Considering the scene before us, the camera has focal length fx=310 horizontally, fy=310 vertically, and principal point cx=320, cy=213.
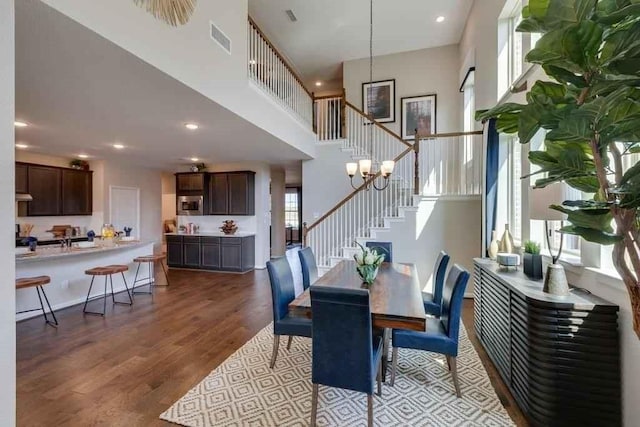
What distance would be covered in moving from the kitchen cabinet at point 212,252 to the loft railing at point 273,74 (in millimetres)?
3207

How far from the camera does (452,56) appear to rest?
6.78 meters

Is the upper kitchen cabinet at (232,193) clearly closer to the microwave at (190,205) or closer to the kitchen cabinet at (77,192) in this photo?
the microwave at (190,205)

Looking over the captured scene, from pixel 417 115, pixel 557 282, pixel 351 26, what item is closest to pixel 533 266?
pixel 557 282

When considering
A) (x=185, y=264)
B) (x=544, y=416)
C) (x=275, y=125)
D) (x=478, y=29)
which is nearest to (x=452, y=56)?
(x=478, y=29)

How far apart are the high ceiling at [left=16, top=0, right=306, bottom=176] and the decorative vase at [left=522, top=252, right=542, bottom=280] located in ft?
11.2

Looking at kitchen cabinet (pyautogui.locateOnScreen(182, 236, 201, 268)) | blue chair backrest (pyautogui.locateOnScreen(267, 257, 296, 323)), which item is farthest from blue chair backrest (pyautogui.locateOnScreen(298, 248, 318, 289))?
kitchen cabinet (pyautogui.locateOnScreen(182, 236, 201, 268))

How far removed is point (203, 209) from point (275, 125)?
393 centimetres

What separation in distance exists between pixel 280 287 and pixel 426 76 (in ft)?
20.4

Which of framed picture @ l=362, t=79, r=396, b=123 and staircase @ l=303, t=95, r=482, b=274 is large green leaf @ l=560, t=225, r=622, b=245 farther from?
framed picture @ l=362, t=79, r=396, b=123

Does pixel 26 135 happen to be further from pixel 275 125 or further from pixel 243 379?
pixel 243 379

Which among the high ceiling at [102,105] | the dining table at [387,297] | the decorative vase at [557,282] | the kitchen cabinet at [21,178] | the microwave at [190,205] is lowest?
the dining table at [387,297]

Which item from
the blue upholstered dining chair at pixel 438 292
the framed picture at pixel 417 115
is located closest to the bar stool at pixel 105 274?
the blue upholstered dining chair at pixel 438 292

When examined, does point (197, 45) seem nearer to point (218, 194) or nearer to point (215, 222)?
point (218, 194)

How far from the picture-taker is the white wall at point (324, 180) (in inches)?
261
